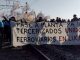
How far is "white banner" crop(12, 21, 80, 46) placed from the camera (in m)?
18.8

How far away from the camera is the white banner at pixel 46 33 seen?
18781mm

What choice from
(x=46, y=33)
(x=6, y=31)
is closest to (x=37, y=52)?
(x=46, y=33)

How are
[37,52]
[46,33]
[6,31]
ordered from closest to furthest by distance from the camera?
[37,52] < [46,33] < [6,31]

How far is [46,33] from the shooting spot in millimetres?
19766

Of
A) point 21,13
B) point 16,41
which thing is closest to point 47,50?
point 16,41

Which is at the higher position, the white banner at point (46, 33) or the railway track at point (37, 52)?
the white banner at point (46, 33)

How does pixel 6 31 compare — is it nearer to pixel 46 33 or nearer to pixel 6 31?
pixel 6 31

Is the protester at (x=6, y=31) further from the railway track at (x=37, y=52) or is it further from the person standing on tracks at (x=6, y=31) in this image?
the railway track at (x=37, y=52)

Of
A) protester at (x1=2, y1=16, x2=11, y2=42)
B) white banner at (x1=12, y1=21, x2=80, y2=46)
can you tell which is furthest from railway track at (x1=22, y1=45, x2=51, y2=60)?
protester at (x1=2, y1=16, x2=11, y2=42)

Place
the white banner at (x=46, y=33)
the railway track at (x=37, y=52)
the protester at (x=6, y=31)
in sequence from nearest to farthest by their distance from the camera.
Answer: the railway track at (x=37, y=52)
the white banner at (x=46, y=33)
the protester at (x=6, y=31)

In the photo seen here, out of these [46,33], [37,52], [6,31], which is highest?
[6,31]

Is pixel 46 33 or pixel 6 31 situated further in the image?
pixel 6 31

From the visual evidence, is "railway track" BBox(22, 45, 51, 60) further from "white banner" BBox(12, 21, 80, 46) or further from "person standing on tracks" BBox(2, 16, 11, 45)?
"person standing on tracks" BBox(2, 16, 11, 45)

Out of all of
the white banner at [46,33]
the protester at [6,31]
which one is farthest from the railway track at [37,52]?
the protester at [6,31]
